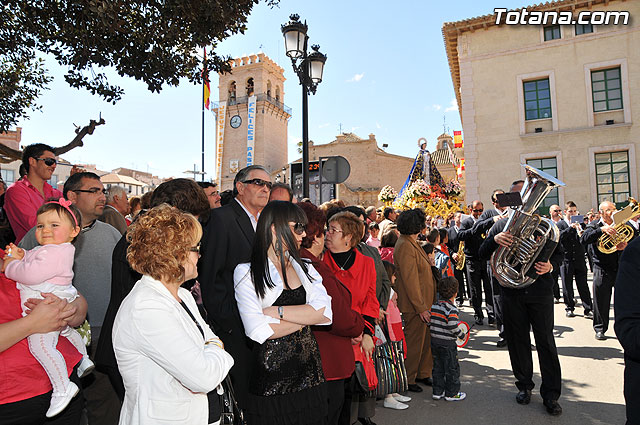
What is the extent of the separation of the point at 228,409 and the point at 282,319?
55cm

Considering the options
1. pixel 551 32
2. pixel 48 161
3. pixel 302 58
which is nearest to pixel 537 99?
pixel 551 32

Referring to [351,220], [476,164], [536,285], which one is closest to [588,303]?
[536,285]

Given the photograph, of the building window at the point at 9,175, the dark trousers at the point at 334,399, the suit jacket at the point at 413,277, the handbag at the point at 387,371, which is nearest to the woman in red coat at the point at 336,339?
the dark trousers at the point at 334,399

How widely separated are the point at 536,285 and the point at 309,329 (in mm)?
3007

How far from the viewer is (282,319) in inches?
89.7

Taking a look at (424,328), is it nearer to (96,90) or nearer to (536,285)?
(536,285)

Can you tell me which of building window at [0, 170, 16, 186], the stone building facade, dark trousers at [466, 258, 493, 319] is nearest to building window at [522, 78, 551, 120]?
the stone building facade

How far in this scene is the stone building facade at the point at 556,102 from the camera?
1725 centimetres

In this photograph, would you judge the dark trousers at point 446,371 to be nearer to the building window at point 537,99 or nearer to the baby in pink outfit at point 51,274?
the baby in pink outfit at point 51,274

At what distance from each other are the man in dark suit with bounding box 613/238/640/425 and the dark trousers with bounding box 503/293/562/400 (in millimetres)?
2234

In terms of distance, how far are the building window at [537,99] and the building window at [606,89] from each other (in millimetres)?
1804

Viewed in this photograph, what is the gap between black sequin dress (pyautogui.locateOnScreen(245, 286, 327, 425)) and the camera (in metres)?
2.26

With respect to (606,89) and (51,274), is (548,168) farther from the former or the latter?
(51,274)

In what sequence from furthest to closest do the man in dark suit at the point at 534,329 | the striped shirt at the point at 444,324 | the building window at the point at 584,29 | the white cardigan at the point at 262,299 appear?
the building window at the point at 584,29
the striped shirt at the point at 444,324
the man in dark suit at the point at 534,329
the white cardigan at the point at 262,299
